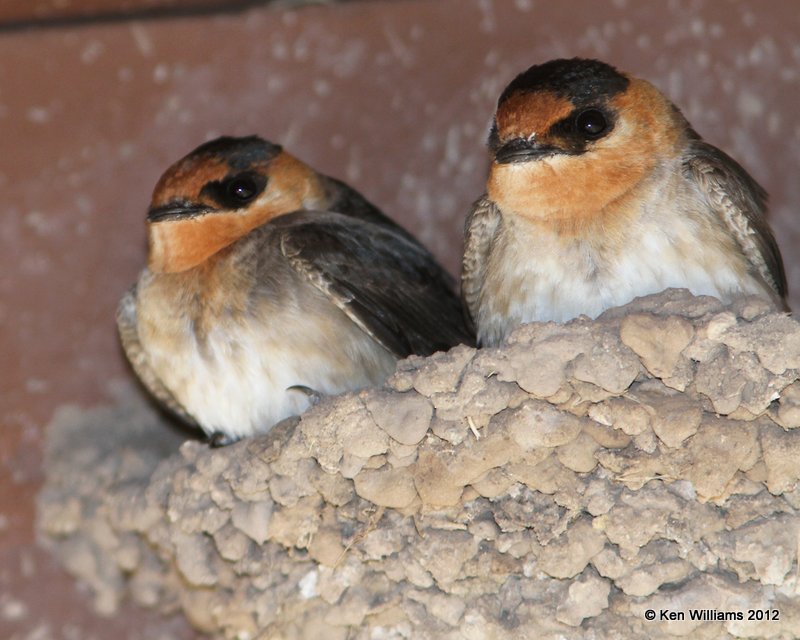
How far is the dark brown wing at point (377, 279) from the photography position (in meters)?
3.43

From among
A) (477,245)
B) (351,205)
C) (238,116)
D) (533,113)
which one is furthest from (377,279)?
(238,116)

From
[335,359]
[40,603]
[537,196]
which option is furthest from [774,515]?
[40,603]

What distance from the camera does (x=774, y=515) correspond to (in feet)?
9.47

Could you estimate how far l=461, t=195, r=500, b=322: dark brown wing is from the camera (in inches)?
136

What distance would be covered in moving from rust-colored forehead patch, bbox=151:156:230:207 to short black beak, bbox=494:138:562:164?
0.84 meters

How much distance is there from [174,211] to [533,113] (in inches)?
39.1

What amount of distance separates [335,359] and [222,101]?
3.35 ft

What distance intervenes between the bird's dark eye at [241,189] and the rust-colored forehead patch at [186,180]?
80 millimetres

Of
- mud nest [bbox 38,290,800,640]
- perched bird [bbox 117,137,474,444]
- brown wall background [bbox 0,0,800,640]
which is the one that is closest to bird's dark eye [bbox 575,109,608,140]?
mud nest [bbox 38,290,800,640]

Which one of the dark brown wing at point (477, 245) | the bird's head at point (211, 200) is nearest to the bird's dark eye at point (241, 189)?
the bird's head at point (211, 200)

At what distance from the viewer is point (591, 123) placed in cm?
329

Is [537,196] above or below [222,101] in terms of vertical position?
below

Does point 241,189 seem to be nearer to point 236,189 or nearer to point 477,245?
point 236,189

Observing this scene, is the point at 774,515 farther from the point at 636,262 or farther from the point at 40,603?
the point at 40,603
